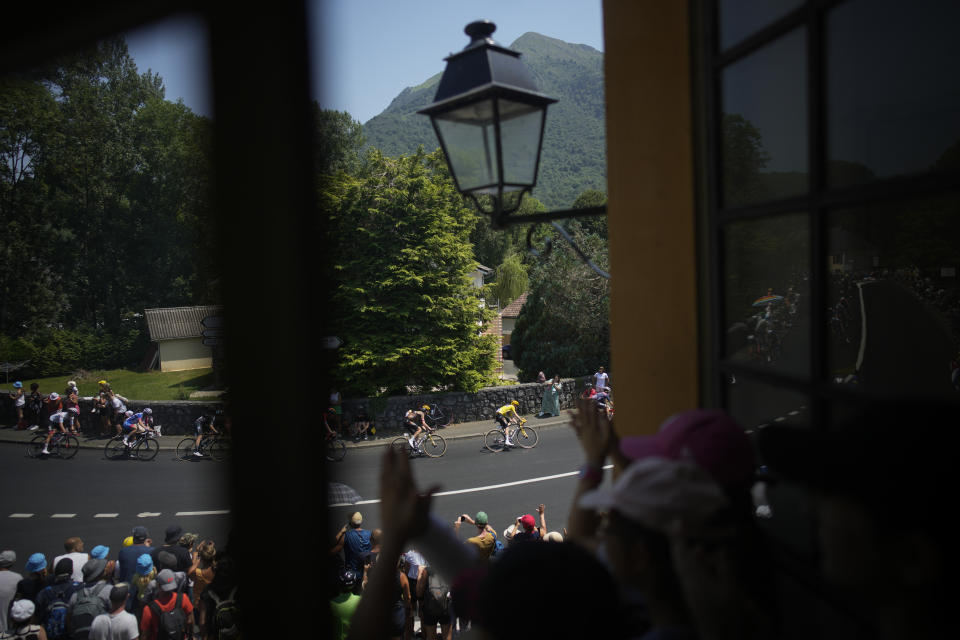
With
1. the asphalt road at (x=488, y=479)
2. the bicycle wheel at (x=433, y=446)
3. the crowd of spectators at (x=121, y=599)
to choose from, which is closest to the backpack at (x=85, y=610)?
the crowd of spectators at (x=121, y=599)

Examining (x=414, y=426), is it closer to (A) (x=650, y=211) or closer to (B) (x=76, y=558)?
(B) (x=76, y=558)

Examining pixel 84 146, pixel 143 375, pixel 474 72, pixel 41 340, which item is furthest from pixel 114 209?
pixel 474 72

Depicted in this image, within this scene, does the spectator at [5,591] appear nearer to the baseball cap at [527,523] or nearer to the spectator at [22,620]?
the spectator at [22,620]

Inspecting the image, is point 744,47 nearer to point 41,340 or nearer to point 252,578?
point 252,578

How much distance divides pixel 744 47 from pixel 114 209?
3783 cm

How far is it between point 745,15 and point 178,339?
27.9 meters

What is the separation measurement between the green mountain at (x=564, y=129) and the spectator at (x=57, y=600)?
33.8 metres

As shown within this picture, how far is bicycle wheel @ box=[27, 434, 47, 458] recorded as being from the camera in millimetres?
15463

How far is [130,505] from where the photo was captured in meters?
11.8

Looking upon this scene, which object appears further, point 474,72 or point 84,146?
point 84,146

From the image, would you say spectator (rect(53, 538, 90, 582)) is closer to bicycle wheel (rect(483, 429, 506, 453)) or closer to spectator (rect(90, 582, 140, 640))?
spectator (rect(90, 582, 140, 640))

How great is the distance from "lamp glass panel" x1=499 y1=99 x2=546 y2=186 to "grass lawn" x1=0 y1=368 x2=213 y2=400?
20.8 metres

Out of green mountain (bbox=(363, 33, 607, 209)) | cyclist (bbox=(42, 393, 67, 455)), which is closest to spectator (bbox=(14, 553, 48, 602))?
cyclist (bbox=(42, 393, 67, 455))

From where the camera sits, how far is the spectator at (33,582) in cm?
559
